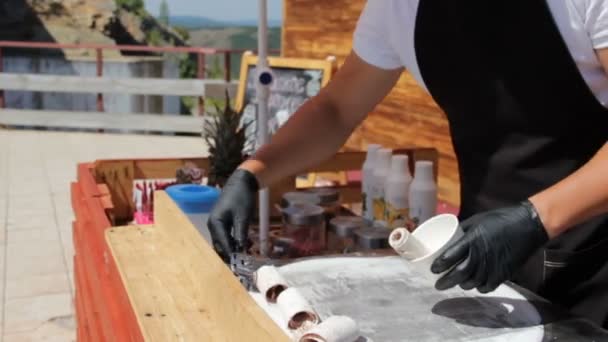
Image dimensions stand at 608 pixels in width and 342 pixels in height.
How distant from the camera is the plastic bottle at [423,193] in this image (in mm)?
2439

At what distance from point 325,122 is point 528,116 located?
592 mm

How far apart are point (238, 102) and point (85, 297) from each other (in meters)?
3.60

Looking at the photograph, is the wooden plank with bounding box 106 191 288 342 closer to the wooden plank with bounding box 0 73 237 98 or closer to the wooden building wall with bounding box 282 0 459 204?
the wooden building wall with bounding box 282 0 459 204

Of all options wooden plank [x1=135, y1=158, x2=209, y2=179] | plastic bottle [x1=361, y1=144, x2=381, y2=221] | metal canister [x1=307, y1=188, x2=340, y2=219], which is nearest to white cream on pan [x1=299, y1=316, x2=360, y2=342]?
plastic bottle [x1=361, y1=144, x2=381, y2=221]

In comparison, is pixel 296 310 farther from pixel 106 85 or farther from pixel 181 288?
pixel 106 85

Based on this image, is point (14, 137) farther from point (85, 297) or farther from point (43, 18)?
point (43, 18)

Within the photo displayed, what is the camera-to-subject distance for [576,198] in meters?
1.35

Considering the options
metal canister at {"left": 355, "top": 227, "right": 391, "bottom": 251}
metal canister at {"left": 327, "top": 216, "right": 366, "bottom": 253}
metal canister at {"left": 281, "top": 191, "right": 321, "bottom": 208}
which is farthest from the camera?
metal canister at {"left": 281, "top": 191, "right": 321, "bottom": 208}

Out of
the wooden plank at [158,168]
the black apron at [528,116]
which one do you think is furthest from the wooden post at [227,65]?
the black apron at [528,116]

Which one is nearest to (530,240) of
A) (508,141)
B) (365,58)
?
A: (508,141)

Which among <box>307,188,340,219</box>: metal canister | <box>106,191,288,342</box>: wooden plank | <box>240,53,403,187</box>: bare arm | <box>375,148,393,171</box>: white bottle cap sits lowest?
<box>307,188,340,219</box>: metal canister

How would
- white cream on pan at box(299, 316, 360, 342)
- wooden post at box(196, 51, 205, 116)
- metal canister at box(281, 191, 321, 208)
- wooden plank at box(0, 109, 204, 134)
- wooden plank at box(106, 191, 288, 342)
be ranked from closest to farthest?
1. wooden plank at box(106, 191, 288, 342)
2. white cream on pan at box(299, 316, 360, 342)
3. metal canister at box(281, 191, 321, 208)
4. wooden post at box(196, 51, 205, 116)
5. wooden plank at box(0, 109, 204, 134)

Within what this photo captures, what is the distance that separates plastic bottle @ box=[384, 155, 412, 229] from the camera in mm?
2529

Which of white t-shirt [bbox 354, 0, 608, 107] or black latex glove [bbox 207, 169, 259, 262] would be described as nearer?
white t-shirt [bbox 354, 0, 608, 107]
